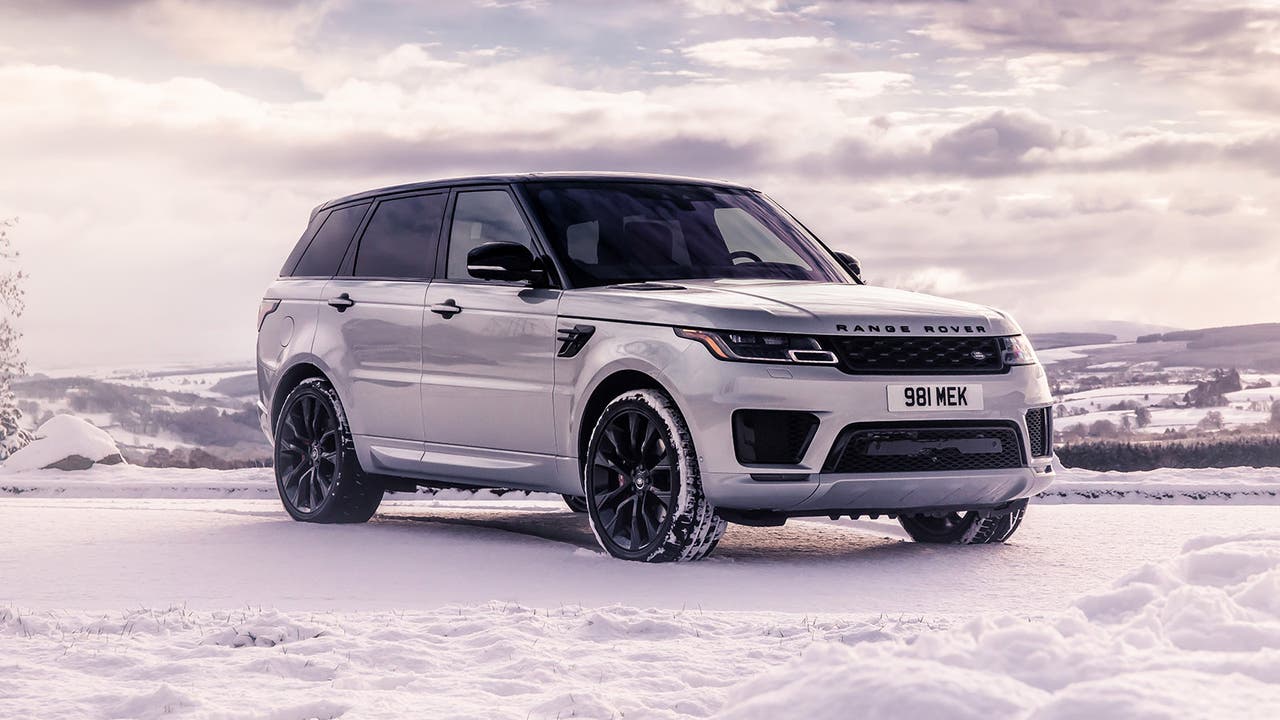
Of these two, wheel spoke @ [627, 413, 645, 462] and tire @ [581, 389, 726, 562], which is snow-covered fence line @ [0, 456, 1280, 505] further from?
wheel spoke @ [627, 413, 645, 462]

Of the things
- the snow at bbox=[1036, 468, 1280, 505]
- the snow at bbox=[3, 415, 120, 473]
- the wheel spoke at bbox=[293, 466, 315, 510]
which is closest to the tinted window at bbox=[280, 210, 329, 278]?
the wheel spoke at bbox=[293, 466, 315, 510]

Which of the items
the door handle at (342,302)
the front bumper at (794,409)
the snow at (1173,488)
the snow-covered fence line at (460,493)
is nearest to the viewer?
the front bumper at (794,409)

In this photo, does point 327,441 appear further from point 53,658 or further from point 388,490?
point 53,658

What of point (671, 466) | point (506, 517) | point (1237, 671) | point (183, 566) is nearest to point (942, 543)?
point (671, 466)

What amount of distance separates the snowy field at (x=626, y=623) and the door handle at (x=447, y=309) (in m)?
1.30

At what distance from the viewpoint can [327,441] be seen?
34.1 ft

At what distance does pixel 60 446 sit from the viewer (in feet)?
60.4

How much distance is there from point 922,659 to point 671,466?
12.3 ft

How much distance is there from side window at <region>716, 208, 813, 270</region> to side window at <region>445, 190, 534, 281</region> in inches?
47.3

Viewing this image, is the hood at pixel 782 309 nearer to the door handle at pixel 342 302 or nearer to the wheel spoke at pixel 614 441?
the wheel spoke at pixel 614 441

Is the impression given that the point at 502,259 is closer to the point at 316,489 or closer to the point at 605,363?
the point at 605,363

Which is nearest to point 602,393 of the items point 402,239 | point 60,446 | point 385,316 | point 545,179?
point 545,179

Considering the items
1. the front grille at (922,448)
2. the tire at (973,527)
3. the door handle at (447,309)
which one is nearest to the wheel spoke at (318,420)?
the door handle at (447,309)

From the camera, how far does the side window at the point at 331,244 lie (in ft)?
35.2
